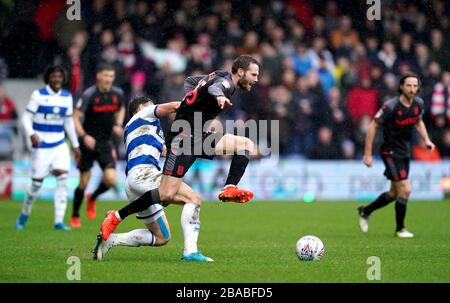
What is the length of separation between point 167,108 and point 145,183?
93 cm

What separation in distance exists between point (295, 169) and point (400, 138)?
7.51 meters

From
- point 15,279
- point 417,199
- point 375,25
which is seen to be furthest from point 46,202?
point 15,279

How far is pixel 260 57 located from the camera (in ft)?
74.2

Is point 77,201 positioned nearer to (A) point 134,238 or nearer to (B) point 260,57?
(A) point 134,238

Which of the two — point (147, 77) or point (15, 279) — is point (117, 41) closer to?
point (147, 77)

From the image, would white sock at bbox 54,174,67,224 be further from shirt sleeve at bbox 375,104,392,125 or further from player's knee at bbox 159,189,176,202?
player's knee at bbox 159,189,176,202

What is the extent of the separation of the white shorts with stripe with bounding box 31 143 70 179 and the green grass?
892 millimetres

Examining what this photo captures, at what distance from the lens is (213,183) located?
827 inches

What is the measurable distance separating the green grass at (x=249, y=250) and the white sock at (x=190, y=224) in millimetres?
227

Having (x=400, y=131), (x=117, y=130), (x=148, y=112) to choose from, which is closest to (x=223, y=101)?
(x=148, y=112)

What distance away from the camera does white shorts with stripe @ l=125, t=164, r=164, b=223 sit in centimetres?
989
